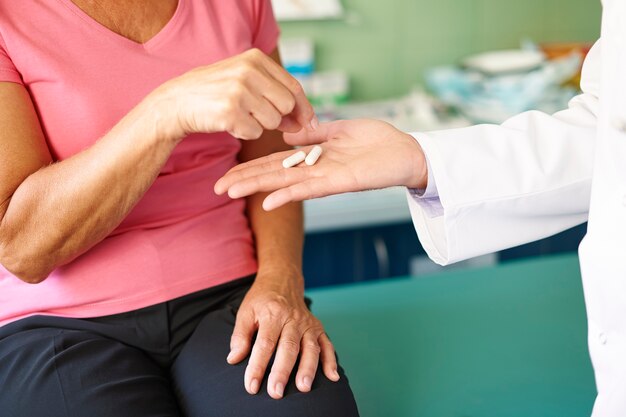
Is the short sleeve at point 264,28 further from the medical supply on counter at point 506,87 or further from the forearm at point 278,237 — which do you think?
the medical supply on counter at point 506,87

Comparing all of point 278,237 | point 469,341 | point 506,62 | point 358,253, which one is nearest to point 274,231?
point 278,237

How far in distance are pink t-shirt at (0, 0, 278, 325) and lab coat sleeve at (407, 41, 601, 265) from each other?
0.34 meters

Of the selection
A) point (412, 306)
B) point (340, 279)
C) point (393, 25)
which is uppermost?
point (393, 25)

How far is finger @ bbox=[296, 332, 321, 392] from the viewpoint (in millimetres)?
942

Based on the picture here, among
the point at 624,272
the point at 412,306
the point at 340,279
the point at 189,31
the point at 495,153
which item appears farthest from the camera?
the point at 340,279

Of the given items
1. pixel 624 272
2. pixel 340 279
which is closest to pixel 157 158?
pixel 624 272

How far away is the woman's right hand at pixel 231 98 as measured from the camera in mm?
843

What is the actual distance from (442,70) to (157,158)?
1.66 metres

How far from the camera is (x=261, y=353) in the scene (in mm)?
966

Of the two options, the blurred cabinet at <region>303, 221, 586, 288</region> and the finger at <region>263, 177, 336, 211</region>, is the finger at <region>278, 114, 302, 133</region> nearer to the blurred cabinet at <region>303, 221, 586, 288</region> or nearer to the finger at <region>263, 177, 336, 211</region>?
the finger at <region>263, 177, 336, 211</region>

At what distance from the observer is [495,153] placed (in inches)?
39.3

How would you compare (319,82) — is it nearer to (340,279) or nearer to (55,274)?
(340,279)

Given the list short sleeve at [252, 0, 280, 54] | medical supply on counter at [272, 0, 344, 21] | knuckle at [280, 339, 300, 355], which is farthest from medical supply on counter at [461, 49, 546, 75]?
knuckle at [280, 339, 300, 355]

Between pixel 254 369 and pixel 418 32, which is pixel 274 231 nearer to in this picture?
pixel 254 369
